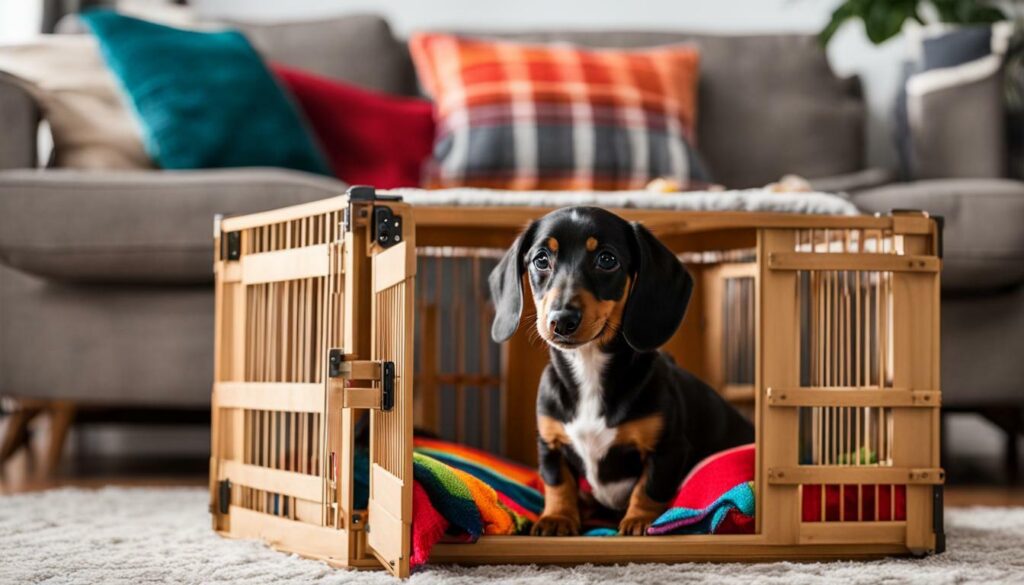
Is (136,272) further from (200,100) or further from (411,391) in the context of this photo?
(411,391)

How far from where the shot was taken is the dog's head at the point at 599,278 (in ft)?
4.78

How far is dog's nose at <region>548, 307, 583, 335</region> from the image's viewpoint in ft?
4.60

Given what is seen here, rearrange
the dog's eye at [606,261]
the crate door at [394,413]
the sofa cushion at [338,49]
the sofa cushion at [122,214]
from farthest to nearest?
1. the sofa cushion at [338,49]
2. the sofa cushion at [122,214]
3. the dog's eye at [606,261]
4. the crate door at [394,413]

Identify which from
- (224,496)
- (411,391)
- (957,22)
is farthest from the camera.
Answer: (957,22)

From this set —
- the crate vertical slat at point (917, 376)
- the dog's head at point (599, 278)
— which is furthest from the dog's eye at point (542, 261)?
the crate vertical slat at point (917, 376)

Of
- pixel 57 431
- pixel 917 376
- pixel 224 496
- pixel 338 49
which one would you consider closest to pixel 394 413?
pixel 224 496

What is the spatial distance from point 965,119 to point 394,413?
6.65ft

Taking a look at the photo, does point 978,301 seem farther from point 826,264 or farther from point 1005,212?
point 826,264

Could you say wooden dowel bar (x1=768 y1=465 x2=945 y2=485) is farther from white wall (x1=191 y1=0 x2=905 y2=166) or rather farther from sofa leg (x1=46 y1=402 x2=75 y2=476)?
white wall (x1=191 y1=0 x2=905 y2=166)

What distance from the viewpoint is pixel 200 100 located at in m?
2.49

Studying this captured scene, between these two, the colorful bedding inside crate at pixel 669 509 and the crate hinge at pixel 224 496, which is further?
the crate hinge at pixel 224 496

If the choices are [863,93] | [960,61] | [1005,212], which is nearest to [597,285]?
[1005,212]

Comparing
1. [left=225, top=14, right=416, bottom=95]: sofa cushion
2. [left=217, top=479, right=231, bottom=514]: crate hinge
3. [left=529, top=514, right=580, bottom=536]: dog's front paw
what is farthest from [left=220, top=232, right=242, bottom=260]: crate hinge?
[left=225, top=14, right=416, bottom=95]: sofa cushion

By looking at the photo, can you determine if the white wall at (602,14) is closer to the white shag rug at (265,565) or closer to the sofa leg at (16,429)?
the sofa leg at (16,429)
